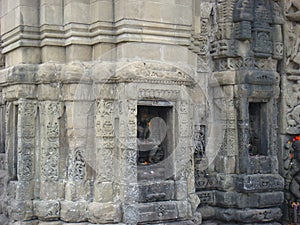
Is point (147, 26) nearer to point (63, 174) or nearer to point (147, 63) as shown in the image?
point (147, 63)

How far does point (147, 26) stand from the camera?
7293mm

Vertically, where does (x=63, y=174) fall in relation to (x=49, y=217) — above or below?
above

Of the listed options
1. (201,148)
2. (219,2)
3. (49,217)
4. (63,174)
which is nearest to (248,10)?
(219,2)

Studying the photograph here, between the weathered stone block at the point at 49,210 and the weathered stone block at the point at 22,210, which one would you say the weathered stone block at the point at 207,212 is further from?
the weathered stone block at the point at 22,210

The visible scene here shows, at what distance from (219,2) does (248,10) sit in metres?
0.59

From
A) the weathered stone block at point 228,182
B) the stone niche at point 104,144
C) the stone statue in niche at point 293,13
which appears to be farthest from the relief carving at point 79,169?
the stone statue in niche at point 293,13

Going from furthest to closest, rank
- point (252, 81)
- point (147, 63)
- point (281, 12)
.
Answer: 1. point (281, 12)
2. point (252, 81)
3. point (147, 63)

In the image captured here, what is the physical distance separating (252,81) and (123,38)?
126 inches

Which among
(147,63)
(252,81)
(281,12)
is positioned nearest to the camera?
(147,63)

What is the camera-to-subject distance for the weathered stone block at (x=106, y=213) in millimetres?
7117

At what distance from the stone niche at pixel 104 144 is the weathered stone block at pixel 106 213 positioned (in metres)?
0.01

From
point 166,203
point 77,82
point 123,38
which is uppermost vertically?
point 123,38

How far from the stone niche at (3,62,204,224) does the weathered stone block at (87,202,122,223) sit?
0.05 ft

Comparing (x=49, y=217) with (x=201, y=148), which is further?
(x=201, y=148)
